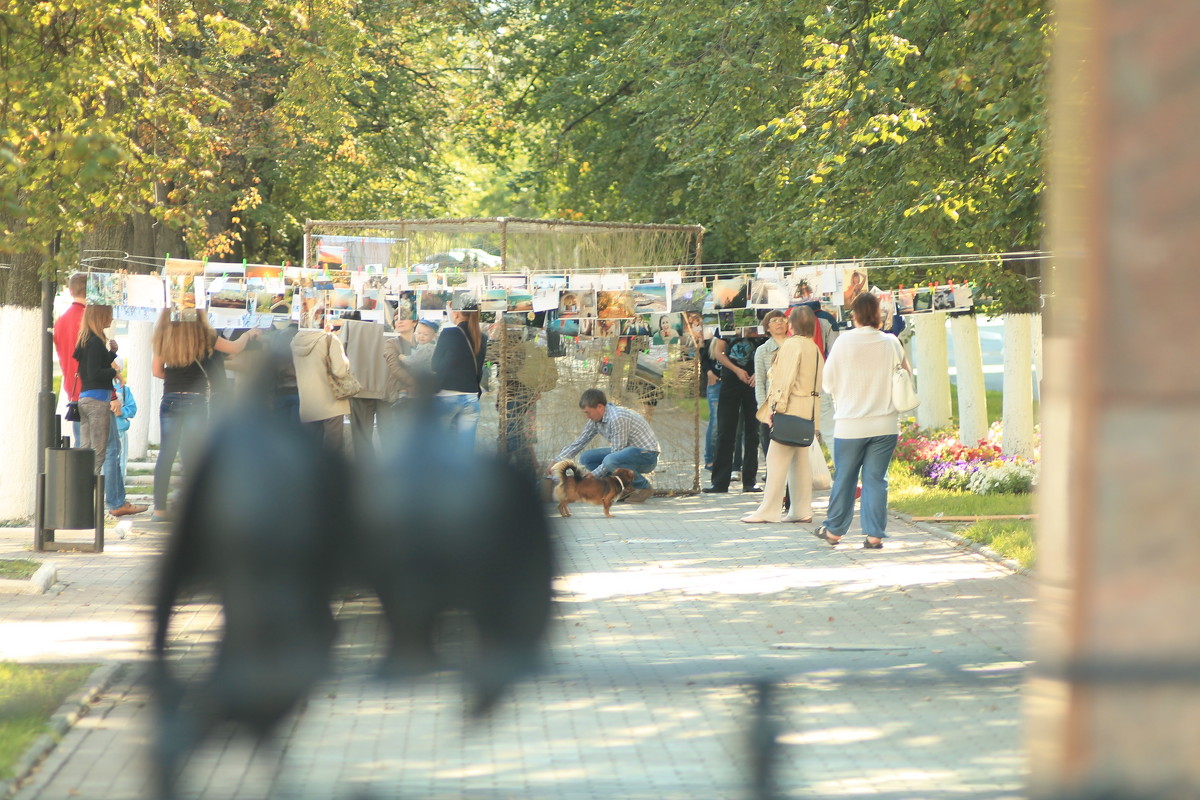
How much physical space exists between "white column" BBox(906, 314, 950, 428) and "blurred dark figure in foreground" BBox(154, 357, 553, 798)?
19531mm

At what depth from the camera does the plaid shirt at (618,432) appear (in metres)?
13.1

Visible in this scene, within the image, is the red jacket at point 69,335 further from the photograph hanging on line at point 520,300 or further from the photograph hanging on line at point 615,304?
the photograph hanging on line at point 615,304

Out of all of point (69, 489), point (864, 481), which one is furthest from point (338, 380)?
point (864, 481)

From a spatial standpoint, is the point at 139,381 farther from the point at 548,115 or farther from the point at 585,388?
the point at 548,115

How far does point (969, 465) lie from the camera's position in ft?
50.9

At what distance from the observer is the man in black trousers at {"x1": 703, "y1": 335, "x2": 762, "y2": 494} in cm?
1457

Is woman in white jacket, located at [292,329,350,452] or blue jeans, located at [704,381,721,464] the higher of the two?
woman in white jacket, located at [292,329,350,452]

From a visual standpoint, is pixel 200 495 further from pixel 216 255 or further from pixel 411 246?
pixel 216 255

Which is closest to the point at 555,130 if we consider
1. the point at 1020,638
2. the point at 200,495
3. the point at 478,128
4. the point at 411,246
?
the point at 478,128

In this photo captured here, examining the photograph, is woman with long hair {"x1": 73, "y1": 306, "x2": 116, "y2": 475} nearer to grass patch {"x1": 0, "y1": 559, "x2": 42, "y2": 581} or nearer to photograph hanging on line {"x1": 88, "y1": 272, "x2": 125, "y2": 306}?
photograph hanging on line {"x1": 88, "y1": 272, "x2": 125, "y2": 306}

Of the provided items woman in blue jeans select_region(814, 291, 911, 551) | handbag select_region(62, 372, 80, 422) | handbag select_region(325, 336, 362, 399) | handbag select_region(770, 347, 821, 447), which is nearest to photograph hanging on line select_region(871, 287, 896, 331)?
handbag select_region(770, 347, 821, 447)

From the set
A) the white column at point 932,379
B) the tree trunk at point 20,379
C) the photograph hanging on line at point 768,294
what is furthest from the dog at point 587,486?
the white column at point 932,379

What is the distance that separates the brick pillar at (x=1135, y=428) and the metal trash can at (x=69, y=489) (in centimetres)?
933

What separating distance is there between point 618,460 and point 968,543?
3651 millimetres
